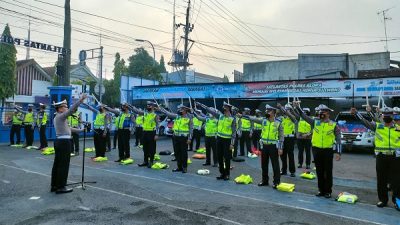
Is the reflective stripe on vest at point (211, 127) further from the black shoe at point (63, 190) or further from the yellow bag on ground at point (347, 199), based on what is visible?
the black shoe at point (63, 190)

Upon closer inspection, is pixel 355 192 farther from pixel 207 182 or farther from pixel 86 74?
pixel 86 74

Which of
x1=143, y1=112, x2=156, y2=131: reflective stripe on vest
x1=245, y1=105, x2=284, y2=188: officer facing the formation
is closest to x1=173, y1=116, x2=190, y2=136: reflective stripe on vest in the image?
x1=143, y1=112, x2=156, y2=131: reflective stripe on vest

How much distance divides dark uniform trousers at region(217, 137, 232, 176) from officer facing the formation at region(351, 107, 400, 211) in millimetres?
3872

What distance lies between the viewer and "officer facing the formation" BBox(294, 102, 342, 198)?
8.43 metres

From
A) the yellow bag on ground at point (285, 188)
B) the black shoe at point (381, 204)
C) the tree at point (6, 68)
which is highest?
the tree at point (6, 68)

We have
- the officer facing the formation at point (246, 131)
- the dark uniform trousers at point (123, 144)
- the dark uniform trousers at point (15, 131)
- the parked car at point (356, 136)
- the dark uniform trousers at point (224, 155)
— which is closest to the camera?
the dark uniform trousers at point (224, 155)

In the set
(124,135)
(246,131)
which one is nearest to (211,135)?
(124,135)

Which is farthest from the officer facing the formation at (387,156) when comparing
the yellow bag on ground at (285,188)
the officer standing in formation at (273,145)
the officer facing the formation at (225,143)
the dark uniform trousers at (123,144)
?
the dark uniform trousers at (123,144)

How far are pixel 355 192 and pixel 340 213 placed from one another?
93.7 inches

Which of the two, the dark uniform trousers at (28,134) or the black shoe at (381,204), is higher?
the dark uniform trousers at (28,134)

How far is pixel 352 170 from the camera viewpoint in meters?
12.9

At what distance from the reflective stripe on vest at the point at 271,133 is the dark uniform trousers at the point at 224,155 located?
48.5 inches

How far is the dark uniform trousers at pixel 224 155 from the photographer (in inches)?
405

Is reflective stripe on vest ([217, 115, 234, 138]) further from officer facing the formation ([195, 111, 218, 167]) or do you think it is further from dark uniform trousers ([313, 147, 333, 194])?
dark uniform trousers ([313, 147, 333, 194])
